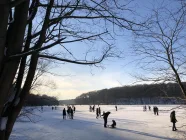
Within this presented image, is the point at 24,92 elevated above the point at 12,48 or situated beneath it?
situated beneath

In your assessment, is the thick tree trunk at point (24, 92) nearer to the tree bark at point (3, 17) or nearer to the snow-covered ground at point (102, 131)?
the tree bark at point (3, 17)

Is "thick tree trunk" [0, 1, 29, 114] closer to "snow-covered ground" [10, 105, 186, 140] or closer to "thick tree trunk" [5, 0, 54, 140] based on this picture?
"thick tree trunk" [5, 0, 54, 140]

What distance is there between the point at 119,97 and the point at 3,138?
14692cm

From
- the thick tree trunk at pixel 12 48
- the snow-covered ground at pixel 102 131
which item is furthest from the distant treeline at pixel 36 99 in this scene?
the thick tree trunk at pixel 12 48

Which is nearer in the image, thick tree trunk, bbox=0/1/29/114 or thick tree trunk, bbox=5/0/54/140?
thick tree trunk, bbox=0/1/29/114

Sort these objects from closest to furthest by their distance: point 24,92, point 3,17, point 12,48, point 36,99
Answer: point 3,17 < point 12,48 < point 24,92 < point 36,99

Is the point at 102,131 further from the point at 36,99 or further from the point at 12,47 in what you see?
the point at 12,47

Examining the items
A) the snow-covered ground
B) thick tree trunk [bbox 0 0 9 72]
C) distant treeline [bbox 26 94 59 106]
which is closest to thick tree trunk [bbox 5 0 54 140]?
thick tree trunk [bbox 0 0 9 72]

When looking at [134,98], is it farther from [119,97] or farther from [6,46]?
[6,46]

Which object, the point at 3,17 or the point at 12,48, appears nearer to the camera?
the point at 3,17

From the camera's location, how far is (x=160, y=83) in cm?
870

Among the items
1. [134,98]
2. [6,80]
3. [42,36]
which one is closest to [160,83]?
[42,36]

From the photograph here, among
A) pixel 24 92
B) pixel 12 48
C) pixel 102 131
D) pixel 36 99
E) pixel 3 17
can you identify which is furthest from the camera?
pixel 102 131

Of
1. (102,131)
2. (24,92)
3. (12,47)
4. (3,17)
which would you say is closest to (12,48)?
(12,47)
